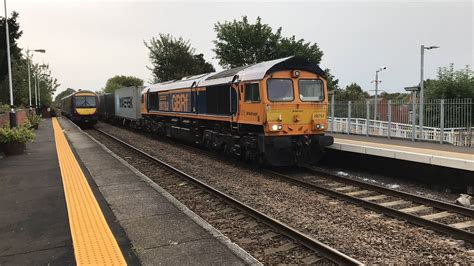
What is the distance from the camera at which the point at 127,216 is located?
6703mm

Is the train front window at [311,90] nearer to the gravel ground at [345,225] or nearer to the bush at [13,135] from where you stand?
the gravel ground at [345,225]

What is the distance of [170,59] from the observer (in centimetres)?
5194

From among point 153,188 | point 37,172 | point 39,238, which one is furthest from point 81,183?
point 39,238

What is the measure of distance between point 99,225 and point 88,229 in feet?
0.68

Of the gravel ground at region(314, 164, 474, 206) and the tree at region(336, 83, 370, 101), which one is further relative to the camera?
the tree at region(336, 83, 370, 101)

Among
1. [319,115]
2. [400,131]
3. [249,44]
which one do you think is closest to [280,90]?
[319,115]

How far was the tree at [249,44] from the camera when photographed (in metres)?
41.5

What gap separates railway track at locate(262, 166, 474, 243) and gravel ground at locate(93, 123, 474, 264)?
0.57 feet

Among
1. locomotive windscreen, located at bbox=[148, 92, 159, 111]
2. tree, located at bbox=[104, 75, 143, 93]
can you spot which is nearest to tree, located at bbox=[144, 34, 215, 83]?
locomotive windscreen, located at bbox=[148, 92, 159, 111]

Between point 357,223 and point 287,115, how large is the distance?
5.08 m

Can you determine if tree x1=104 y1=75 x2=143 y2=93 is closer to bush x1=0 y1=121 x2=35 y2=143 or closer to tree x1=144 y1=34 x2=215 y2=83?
tree x1=144 y1=34 x2=215 y2=83

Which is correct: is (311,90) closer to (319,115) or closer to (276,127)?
(319,115)

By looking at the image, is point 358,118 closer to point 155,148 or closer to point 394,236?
point 155,148

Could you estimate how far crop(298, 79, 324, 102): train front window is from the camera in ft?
38.9
